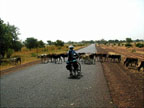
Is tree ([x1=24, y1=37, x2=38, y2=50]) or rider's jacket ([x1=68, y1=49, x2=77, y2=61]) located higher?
tree ([x1=24, y1=37, x2=38, y2=50])

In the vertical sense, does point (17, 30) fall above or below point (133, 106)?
above

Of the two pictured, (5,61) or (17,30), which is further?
(17,30)

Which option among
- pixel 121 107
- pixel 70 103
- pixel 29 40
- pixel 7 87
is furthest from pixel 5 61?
pixel 29 40

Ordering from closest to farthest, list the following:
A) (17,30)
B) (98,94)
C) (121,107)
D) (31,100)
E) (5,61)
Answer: (121,107) < (31,100) < (98,94) < (5,61) < (17,30)

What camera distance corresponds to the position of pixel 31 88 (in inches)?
279

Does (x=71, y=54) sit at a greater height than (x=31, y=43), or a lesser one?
lesser

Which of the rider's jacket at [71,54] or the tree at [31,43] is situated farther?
the tree at [31,43]

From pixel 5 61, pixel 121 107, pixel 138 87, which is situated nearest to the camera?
pixel 121 107

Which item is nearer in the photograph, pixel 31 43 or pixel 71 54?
pixel 71 54

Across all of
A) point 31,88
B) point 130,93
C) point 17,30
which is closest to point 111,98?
point 130,93

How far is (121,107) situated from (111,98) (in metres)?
0.77

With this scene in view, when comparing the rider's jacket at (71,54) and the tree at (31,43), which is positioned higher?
the tree at (31,43)

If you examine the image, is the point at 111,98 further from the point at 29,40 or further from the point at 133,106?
the point at 29,40

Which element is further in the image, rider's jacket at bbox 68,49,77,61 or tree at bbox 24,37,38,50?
tree at bbox 24,37,38,50
